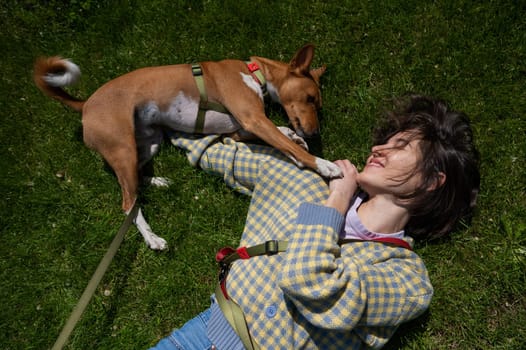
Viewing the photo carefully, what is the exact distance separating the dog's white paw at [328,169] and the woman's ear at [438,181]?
0.65m

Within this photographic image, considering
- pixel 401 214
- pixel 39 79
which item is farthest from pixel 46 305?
pixel 401 214

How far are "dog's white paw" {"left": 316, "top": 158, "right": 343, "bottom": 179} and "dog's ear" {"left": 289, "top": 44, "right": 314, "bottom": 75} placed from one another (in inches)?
41.8

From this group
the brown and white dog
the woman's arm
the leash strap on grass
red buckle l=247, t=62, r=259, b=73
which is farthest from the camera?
red buckle l=247, t=62, r=259, b=73

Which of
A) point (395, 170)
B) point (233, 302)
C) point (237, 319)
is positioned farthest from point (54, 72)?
point (395, 170)

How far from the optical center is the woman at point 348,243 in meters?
2.25

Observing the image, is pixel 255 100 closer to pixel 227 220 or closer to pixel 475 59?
pixel 227 220

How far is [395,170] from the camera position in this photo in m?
2.58

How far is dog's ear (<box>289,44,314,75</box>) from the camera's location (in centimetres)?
353

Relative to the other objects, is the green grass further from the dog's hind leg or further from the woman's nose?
the woman's nose

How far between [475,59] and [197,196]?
305 cm

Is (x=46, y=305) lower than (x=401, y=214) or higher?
lower

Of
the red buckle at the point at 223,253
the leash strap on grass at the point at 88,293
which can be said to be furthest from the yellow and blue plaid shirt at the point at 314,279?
the leash strap on grass at the point at 88,293

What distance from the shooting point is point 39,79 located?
3459 mm

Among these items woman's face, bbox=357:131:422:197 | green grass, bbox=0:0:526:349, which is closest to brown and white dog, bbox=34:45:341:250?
green grass, bbox=0:0:526:349
